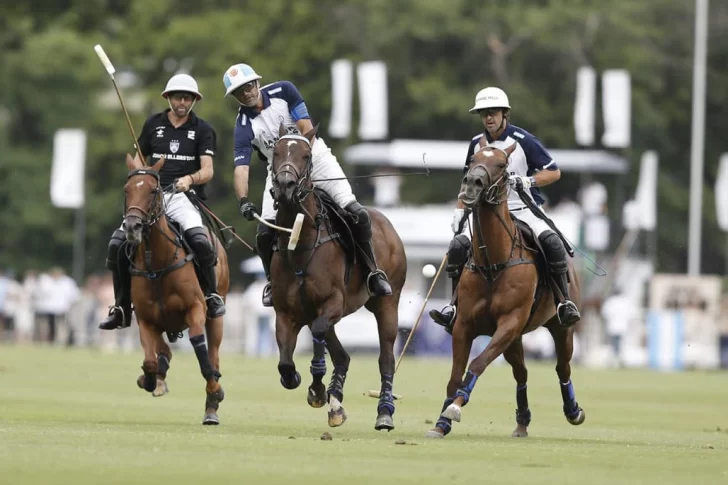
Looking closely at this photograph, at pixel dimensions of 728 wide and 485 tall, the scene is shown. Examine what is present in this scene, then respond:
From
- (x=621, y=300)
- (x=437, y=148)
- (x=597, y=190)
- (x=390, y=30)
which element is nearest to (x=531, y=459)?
(x=621, y=300)

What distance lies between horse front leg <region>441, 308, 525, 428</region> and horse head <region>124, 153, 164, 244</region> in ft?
9.77

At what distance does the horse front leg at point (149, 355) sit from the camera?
14.9m

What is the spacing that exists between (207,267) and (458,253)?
8.48ft

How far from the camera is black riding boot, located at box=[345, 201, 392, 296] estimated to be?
1471cm

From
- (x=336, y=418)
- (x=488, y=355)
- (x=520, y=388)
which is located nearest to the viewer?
(x=488, y=355)

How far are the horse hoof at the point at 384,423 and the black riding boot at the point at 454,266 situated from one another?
891mm

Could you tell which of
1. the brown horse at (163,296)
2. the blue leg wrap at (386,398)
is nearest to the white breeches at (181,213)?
the brown horse at (163,296)

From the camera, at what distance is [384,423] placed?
14234 mm

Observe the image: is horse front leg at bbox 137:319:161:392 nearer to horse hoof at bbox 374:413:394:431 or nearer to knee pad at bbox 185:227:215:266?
knee pad at bbox 185:227:215:266

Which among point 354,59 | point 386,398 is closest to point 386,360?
point 386,398

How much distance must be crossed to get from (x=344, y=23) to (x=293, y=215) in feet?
133

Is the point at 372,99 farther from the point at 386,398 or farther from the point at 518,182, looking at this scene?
the point at 518,182

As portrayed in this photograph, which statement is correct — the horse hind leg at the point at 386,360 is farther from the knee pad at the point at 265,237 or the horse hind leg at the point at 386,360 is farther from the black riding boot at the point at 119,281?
the black riding boot at the point at 119,281

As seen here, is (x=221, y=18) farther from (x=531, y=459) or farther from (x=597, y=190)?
(x=531, y=459)
